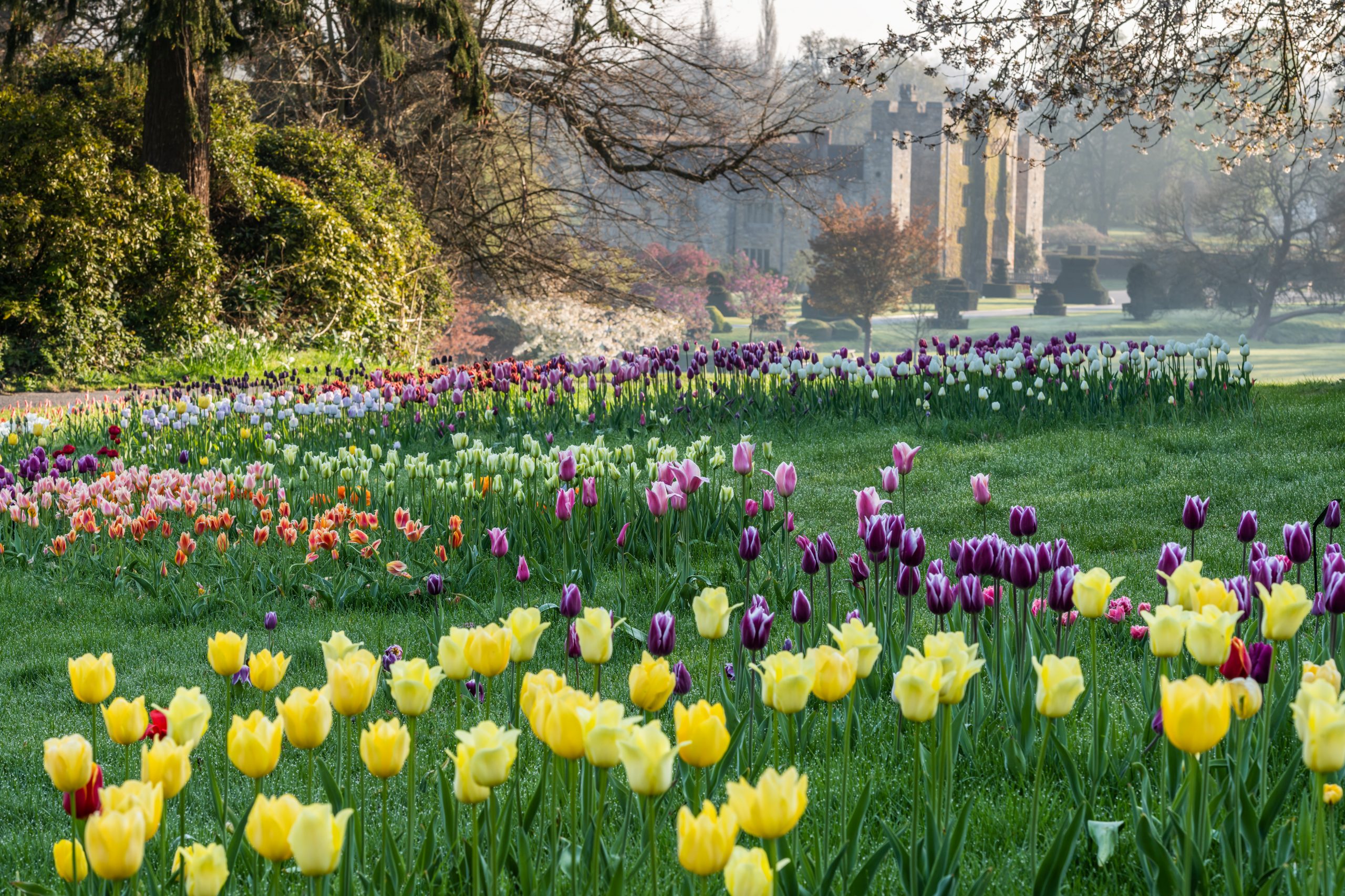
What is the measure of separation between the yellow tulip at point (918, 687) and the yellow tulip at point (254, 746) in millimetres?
890

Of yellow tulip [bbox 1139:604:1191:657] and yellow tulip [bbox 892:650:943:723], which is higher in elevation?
yellow tulip [bbox 1139:604:1191:657]

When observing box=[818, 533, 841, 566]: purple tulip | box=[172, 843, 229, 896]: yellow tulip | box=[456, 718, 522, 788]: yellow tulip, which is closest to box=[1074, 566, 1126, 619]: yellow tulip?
box=[818, 533, 841, 566]: purple tulip

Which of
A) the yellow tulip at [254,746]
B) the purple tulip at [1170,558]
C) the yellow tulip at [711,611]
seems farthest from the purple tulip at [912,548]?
the yellow tulip at [254,746]

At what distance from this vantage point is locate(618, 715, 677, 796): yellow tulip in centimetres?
131

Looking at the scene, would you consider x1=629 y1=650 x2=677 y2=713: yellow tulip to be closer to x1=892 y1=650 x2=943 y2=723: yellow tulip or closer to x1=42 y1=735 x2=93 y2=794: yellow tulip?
x1=892 y1=650 x2=943 y2=723: yellow tulip

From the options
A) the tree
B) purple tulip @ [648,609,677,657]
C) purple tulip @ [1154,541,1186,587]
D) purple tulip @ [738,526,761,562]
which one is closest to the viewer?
purple tulip @ [648,609,677,657]

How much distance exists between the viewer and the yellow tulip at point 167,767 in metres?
1.44

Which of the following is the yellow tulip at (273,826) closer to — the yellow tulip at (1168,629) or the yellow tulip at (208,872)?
the yellow tulip at (208,872)

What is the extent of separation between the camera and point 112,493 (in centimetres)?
563

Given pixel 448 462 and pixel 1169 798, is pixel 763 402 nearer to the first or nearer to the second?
pixel 448 462

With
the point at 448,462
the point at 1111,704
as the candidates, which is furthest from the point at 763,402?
the point at 1111,704

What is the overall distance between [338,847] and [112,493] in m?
5.06

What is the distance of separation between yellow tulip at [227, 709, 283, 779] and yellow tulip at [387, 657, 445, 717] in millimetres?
178

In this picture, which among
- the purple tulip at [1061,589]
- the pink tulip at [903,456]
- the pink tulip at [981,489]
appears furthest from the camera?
the pink tulip at [903,456]
